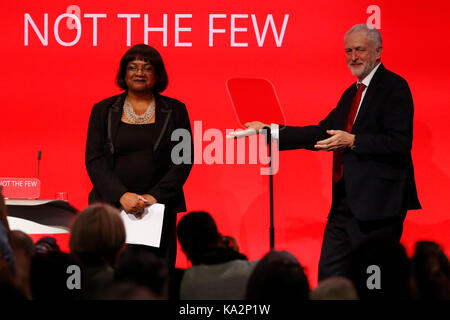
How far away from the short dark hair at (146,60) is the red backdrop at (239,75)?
104 cm

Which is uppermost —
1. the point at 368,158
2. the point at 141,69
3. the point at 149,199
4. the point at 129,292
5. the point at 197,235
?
the point at 141,69

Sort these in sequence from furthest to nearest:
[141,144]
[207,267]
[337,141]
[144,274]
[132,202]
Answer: [141,144] < [132,202] < [337,141] < [207,267] < [144,274]

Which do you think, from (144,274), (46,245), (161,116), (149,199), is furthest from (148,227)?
(144,274)

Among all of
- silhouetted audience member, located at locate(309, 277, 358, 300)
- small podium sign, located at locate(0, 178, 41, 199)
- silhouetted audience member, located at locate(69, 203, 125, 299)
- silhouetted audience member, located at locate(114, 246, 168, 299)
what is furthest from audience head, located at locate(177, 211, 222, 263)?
small podium sign, located at locate(0, 178, 41, 199)

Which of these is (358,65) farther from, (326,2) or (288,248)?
(288,248)

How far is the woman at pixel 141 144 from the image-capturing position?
3.27 m

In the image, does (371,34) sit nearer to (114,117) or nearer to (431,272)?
(114,117)

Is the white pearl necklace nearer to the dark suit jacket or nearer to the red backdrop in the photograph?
the dark suit jacket

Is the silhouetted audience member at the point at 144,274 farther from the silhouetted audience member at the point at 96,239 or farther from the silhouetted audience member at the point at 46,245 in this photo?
the silhouetted audience member at the point at 46,245

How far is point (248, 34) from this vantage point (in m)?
4.38

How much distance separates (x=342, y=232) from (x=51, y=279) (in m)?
1.56

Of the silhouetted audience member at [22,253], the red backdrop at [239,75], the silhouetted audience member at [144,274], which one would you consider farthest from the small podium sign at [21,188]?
the silhouetted audience member at [144,274]

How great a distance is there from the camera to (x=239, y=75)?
4402 mm

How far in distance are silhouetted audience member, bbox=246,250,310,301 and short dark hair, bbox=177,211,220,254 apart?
21.5 inches
